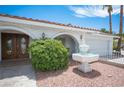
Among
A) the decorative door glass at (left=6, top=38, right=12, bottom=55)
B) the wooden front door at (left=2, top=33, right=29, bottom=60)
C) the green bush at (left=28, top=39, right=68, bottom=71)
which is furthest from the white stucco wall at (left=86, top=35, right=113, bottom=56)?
the decorative door glass at (left=6, top=38, right=12, bottom=55)

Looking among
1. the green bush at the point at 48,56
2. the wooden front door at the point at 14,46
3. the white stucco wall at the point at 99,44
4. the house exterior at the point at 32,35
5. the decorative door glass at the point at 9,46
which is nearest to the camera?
the green bush at the point at 48,56

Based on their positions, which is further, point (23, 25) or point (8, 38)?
point (8, 38)

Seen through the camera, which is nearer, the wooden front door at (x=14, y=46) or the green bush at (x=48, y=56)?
the green bush at (x=48, y=56)

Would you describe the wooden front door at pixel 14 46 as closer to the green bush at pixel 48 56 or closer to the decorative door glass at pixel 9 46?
the decorative door glass at pixel 9 46

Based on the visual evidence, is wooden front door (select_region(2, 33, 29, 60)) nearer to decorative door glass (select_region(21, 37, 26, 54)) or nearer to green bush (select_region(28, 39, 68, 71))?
decorative door glass (select_region(21, 37, 26, 54))

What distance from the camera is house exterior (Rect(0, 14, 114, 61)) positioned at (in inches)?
356

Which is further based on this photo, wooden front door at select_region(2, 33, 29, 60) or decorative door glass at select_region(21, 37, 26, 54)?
decorative door glass at select_region(21, 37, 26, 54)

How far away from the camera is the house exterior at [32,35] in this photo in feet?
29.7

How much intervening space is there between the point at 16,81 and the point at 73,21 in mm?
11255

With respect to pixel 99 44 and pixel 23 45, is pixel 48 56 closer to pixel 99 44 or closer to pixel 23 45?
pixel 23 45

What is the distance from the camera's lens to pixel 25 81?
603 cm

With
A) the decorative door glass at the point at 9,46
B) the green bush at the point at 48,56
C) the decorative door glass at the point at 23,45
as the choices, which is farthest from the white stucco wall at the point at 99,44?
the decorative door glass at the point at 9,46

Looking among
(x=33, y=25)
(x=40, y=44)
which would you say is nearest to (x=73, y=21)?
(x=33, y=25)
